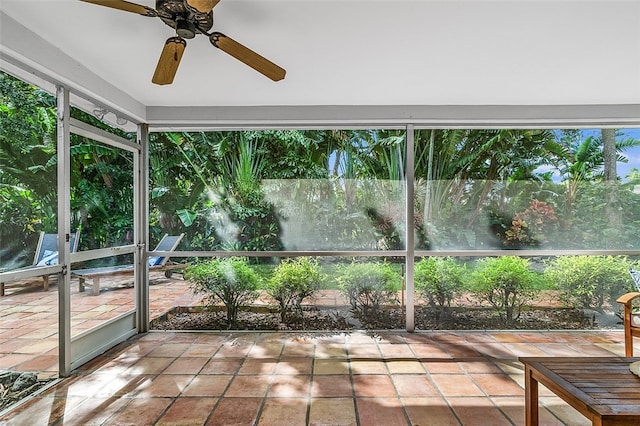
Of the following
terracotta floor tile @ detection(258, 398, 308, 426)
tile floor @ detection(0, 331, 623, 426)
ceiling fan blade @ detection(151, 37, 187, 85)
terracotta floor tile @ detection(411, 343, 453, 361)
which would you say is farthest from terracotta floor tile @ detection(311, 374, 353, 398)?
ceiling fan blade @ detection(151, 37, 187, 85)

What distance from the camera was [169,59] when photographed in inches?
84.0

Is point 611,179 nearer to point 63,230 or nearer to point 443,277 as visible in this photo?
point 443,277

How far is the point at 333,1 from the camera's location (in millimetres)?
2070

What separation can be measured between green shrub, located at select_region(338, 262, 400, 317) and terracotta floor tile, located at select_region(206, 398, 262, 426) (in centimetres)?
185

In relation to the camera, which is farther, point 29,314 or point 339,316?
point 339,316

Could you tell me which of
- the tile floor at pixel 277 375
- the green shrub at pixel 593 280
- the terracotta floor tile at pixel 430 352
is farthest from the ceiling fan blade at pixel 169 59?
the green shrub at pixel 593 280

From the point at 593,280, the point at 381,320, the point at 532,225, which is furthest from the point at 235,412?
the point at 593,280

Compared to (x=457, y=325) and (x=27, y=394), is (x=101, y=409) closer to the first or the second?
(x=27, y=394)

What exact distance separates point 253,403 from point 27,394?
161 cm

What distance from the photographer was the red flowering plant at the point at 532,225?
13.8 ft

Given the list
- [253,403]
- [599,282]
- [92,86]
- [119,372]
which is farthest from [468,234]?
[92,86]

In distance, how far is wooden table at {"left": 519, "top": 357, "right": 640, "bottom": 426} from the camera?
1.50 metres

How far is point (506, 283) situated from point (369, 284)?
158 cm

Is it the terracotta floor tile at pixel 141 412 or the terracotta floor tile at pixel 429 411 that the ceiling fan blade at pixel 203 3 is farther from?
the terracotta floor tile at pixel 429 411
